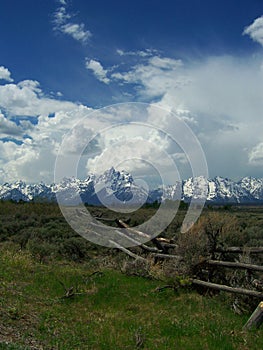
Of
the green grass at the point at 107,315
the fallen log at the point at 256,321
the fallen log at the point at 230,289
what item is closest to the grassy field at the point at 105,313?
the green grass at the point at 107,315

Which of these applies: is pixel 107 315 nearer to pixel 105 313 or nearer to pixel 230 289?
pixel 105 313

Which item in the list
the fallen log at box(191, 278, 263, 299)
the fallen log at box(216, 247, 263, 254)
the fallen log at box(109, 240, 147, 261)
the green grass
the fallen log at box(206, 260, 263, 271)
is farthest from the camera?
the fallen log at box(109, 240, 147, 261)

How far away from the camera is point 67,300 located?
37.2 ft

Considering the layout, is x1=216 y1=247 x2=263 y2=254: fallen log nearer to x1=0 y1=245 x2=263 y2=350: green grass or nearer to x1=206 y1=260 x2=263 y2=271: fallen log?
x1=206 y1=260 x2=263 y2=271: fallen log

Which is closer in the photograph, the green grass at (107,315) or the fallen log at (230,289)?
the green grass at (107,315)

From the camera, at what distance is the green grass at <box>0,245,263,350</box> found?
7.96 metres

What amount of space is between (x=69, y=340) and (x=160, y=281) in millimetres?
6360

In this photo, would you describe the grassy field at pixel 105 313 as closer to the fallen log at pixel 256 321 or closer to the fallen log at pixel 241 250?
the fallen log at pixel 256 321

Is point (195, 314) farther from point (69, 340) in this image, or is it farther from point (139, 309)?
point (69, 340)

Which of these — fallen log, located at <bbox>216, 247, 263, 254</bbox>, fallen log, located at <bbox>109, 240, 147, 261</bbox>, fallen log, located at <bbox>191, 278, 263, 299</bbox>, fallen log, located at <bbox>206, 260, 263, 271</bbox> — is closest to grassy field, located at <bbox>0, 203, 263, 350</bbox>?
fallen log, located at <bbox>191, 278, 263, 299</bbox>

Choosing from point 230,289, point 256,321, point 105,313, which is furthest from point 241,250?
point 105,313

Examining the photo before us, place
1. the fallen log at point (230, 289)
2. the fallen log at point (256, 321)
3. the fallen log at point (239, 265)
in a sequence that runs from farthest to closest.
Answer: the fallen log at point (239, 265)
the fallen log at point (230, 289)
the fallen log at point (256, 321)

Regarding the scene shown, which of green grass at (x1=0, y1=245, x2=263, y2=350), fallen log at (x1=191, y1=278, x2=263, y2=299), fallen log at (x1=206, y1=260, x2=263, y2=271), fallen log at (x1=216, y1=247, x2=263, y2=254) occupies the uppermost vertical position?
fallen log at (x1=216, y1=247, x2=263, y2=254)

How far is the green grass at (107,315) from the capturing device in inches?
313
